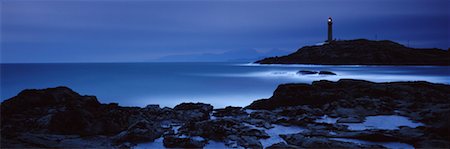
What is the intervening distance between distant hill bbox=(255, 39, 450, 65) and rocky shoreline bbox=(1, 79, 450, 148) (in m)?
Result: 87.5

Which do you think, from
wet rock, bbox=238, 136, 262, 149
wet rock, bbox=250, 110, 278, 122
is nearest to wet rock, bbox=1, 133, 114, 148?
wet rock, bbox=238, 136, 262, 149

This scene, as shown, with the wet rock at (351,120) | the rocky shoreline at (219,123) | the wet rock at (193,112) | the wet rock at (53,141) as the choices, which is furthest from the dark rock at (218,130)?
the wet rock at (351,120)

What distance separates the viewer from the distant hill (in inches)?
3578

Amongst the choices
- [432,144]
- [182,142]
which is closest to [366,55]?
[432,144]

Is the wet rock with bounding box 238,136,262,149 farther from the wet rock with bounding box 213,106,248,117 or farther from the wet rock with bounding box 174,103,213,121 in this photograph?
the wet rock with bounding box 213,106,248,117

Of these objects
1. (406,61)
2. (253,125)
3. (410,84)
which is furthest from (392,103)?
(406,61)

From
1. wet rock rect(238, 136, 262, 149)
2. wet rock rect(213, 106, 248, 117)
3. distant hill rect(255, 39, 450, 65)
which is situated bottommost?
wet rock rect(238, 136, 262, 149)

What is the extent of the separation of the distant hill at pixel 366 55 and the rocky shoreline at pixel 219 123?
87.5 meters

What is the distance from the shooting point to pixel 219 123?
393 inches

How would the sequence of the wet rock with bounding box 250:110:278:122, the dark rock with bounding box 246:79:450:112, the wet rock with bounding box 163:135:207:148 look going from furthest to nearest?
the dark rock with bounding box 246:79:450:112
the wet rock with bounding box 250:110:278:122
the wet rock with bounding box 163:135:207:148

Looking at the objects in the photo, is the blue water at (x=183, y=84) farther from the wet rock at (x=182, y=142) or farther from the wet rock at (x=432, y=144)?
the wet rock at (x=432, y=144)

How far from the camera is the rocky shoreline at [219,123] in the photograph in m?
8.07

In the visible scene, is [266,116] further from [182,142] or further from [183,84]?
[183,84]

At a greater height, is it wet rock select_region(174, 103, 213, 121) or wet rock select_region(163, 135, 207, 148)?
wet rock select_region(174, 103, 213, 121)
